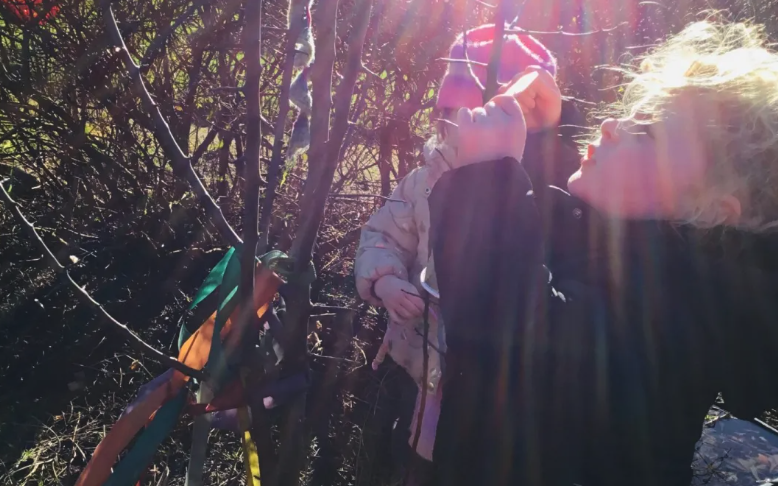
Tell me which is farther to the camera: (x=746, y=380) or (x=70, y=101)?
(x=70, y=101)

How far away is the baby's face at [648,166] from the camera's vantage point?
0.85 m

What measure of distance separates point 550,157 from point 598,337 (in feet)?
1.60

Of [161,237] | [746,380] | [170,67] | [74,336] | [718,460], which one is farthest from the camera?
[161,237]

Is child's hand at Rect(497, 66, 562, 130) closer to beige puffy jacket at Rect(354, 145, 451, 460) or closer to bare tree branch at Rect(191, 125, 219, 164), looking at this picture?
beige puffy jacket at Rect(354, 145, 451, 460)

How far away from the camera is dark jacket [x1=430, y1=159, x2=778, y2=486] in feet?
2.75

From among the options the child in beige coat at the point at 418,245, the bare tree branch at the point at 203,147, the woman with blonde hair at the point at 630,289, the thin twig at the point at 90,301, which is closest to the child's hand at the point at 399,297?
the child in beige coat at the point at 418,245

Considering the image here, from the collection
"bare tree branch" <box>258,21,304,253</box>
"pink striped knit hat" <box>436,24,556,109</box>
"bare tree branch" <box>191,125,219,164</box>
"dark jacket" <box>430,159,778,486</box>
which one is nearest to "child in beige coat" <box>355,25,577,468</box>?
"pink striped knit hat" <box>436,24,556,109</box>

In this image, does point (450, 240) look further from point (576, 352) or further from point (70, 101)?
point (70, 101)

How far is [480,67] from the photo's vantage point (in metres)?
1.32

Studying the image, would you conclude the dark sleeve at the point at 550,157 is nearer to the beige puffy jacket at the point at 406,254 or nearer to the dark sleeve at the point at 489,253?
the beige puffy jacket at the point at 406,254

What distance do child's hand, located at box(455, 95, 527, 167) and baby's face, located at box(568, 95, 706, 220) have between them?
14 centimetres

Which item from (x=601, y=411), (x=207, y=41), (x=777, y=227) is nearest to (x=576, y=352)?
(x=601, y=411)

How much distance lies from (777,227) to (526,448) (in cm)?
52

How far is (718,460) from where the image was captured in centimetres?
159
